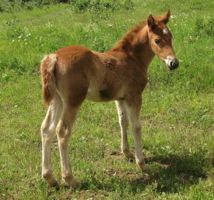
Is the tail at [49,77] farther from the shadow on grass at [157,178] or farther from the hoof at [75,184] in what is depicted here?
the shadow on grass at [157,178]

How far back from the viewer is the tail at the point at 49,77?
4285 mm

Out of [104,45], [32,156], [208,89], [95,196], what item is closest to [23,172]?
[32,156]

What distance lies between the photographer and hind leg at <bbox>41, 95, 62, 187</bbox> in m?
4.40

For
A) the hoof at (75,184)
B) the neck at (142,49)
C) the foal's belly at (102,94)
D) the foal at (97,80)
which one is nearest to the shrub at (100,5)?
the neck at (142,49)

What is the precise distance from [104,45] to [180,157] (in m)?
5.28

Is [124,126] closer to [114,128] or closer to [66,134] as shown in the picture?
[114,128]

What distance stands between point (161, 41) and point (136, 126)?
4.11 feet

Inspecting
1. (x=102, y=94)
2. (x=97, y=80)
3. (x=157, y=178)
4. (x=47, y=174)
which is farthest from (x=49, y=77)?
(x=157, y=178)

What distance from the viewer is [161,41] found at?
4.97m

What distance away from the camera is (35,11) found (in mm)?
20000

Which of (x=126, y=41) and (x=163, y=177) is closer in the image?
(x=163, y=177)

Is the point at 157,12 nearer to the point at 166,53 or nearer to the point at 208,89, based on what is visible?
the point at 208,89

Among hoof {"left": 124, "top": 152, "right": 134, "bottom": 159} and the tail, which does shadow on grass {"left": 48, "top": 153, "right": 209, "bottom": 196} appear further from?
the tail

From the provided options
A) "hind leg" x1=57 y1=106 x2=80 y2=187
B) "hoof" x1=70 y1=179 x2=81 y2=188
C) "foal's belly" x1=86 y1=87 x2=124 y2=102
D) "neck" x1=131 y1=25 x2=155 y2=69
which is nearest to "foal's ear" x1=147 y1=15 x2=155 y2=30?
"neck" x1=131 y1=25 x2=155 y2=69
